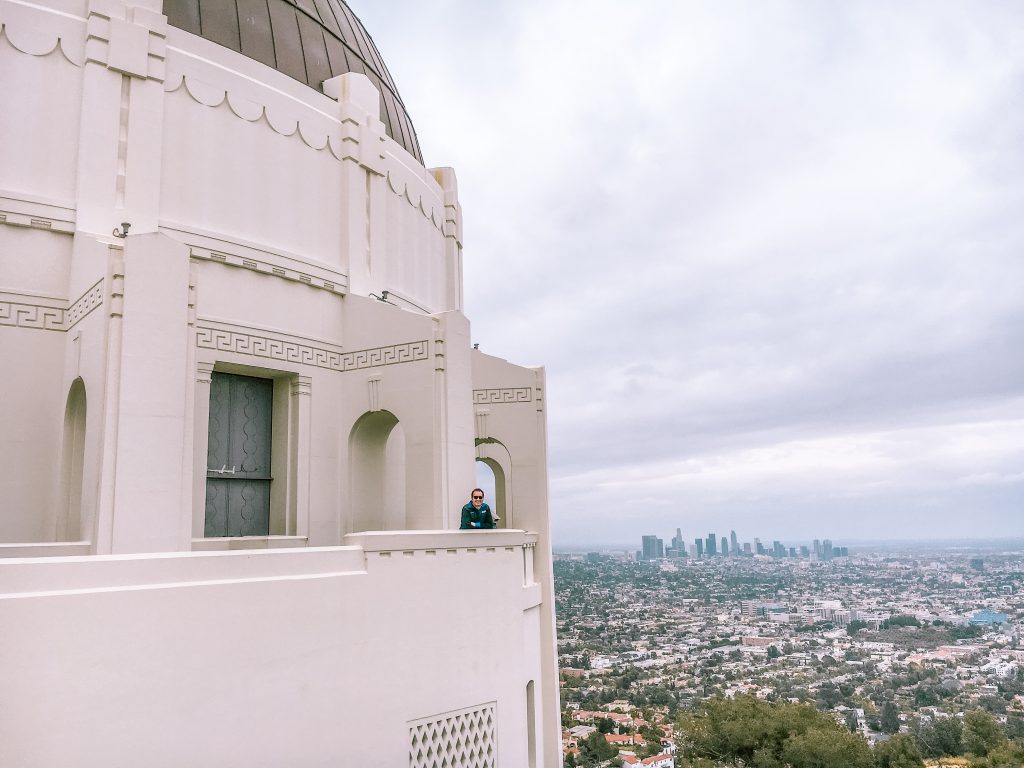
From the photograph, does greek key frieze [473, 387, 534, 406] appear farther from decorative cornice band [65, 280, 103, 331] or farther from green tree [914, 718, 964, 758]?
green tree [914, 718, 964, 758]

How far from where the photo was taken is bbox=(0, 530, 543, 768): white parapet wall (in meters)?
4.90

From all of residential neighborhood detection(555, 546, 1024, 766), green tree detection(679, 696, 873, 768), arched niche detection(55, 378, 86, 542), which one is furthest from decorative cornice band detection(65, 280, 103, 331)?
residential neighborhood detection(555, 546, 1024, 766)

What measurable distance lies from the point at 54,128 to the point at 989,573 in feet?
323

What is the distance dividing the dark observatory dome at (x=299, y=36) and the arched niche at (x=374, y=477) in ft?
18.5

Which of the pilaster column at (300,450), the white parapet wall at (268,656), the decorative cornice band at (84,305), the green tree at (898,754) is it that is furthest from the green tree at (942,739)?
the decorative cornice band at (84,305)

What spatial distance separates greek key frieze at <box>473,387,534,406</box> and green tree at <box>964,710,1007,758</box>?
68.2 ft

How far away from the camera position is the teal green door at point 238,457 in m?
9.74

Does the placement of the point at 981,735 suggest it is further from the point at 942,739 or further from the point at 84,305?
the point at 84,305

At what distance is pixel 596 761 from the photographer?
24.6 meters

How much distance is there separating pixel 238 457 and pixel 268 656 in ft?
15.5

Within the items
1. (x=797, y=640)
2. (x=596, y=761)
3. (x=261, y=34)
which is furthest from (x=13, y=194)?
(x=797, y=640)

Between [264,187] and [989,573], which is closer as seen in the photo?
Result: [264,187]

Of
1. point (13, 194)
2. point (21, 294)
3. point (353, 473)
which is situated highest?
point (13, 194)

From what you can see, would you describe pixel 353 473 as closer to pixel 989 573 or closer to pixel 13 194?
pixel 13 194
